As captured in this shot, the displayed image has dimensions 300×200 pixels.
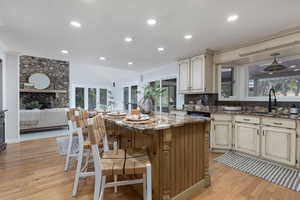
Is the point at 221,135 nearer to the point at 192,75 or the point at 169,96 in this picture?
the point at 192,75

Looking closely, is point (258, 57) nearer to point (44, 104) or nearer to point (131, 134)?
point (131, 134)

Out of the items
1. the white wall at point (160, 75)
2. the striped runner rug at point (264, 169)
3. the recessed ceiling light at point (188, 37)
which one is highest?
the recessed ceiling light at point (188, 37)

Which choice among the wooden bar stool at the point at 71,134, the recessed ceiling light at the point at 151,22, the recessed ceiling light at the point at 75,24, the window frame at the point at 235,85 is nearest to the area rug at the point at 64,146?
the wooden bar stool at the point at 71,134

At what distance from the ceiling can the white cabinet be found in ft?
1.27

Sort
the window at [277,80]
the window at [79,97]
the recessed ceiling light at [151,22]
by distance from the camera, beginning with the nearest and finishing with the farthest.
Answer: the recessed ceiling light at [151,22] → the window at [277,80] → the window at [79,97]

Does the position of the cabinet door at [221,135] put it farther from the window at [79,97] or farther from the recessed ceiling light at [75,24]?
the window at [79,97]

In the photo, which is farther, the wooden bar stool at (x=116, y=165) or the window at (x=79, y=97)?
the window at (x=79, y=97)

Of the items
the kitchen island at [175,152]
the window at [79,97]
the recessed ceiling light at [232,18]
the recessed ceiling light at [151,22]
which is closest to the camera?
the kitchen island at [175,152]

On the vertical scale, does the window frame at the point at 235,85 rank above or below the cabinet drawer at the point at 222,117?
above

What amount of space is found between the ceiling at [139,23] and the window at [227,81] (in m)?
0.75

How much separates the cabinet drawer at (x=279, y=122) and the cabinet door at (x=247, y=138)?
7.5 inches

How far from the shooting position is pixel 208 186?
2160 millimetres

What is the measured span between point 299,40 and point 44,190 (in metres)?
4.53

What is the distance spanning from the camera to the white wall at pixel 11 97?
4.08 meters
